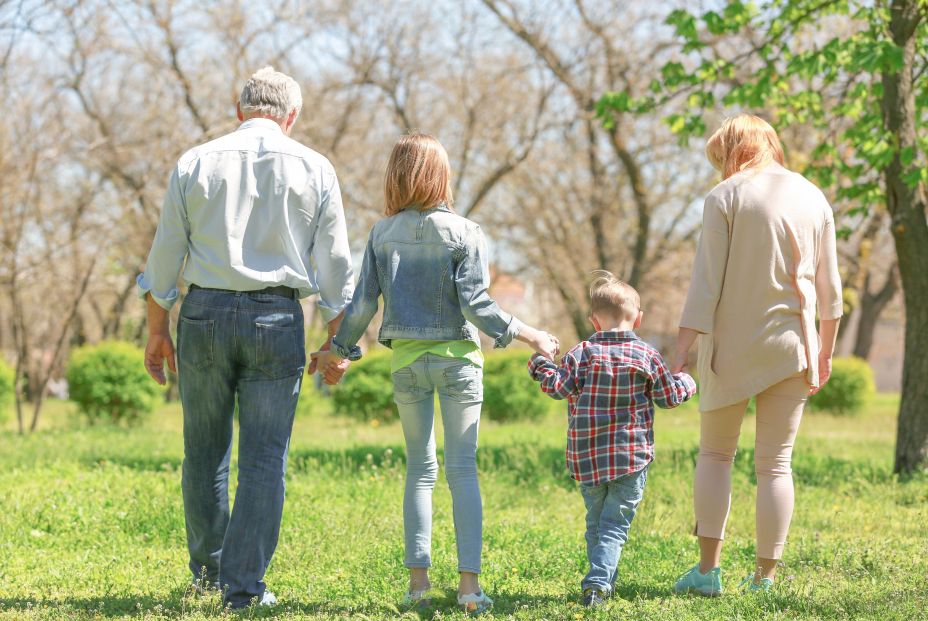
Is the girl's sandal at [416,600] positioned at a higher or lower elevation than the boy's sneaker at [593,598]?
lower

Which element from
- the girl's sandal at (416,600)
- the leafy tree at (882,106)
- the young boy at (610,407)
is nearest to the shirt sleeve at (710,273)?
the young boy at (610,407)

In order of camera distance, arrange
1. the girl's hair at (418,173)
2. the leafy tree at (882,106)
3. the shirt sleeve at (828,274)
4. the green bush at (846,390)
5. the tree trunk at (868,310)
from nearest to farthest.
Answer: the girl's hair at (418,173) → the shirt sleeve at (828,274) → the leafy tree at (882,106) → the green bush at (846,390) → the tree trunk at (868,310)

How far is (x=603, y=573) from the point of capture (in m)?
3.90

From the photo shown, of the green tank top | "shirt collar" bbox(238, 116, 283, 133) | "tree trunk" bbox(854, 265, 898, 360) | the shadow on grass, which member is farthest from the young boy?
"tree trunk" bbox(854, 265, 898, 360)

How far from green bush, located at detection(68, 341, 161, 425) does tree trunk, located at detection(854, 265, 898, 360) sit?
17.5m

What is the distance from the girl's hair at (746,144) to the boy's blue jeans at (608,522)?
1.35 meters

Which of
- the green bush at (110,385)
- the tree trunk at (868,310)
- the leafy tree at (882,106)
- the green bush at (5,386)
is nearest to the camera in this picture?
the leafy tree at (882,106)

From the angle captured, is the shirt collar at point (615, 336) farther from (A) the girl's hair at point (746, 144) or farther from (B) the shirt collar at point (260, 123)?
(B) the shirt collar at point (260, 123)

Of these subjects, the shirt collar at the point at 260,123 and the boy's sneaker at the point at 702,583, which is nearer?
the shirt collar at the point at 260,123

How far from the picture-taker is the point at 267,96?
3980mm

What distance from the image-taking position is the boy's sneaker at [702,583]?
4090 mm

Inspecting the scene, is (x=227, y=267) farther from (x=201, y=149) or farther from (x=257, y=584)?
(x=257, y=584)

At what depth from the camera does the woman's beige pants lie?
4.02 meters

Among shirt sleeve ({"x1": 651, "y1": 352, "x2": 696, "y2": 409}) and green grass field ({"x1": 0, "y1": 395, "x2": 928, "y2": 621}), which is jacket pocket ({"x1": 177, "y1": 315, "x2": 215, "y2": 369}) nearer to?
green grass field ({"x1": 0, "y1": 395, "x2": 928, "y2": 621})
